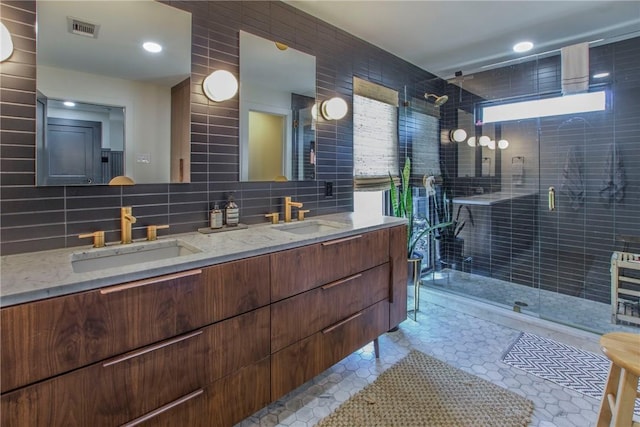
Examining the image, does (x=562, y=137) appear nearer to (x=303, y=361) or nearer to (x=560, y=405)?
(x=560, y=405)

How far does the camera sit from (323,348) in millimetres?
1671

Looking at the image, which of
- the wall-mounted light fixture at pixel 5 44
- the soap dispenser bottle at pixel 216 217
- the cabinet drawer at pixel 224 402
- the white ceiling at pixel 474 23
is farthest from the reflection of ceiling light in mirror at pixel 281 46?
Result: the cabinet drawer at pixel 224 402

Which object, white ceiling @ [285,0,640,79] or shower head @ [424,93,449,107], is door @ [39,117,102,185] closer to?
white ceiling @ [285,0,640,79]

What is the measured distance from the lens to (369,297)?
76.7 inches

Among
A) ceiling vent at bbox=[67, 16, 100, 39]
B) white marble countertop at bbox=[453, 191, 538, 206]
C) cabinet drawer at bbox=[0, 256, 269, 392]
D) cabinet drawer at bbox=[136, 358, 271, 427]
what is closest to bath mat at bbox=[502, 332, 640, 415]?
white marble countertop at bbox=[453, 191, 538, 206]

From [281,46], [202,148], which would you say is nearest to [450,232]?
[281,46]

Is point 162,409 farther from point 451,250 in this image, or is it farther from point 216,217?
point 451,250

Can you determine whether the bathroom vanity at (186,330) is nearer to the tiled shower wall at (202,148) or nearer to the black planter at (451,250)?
the tiled shower wall at (202,148)

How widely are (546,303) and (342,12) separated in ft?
9.82

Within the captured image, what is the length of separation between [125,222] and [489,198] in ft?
11.1

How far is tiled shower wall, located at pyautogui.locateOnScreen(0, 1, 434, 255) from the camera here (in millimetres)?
1244

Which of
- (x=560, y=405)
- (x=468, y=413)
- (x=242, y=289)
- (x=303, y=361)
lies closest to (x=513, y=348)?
(x=560, y=405)

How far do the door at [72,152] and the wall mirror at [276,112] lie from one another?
0.74 meters

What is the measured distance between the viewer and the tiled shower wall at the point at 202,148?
1.24 m
